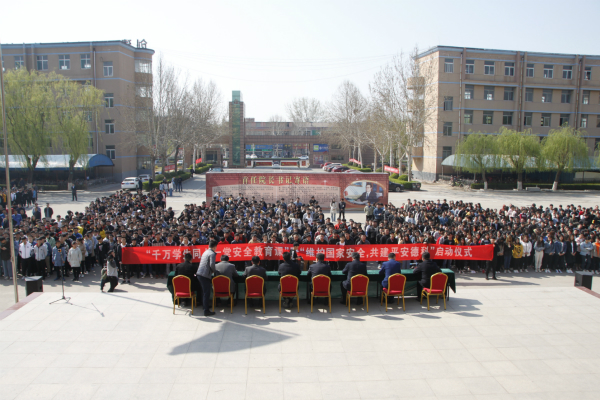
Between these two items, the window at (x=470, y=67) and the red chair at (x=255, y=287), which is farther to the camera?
the window at (x=470, y=67)

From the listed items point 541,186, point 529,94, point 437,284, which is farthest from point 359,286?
point 529,94

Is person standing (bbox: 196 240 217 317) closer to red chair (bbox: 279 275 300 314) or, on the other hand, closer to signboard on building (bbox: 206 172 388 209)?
red chair (bbox: 279 275 300 314)

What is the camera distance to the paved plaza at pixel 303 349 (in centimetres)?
607

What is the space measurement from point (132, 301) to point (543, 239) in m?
13.3

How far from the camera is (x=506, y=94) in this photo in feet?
157

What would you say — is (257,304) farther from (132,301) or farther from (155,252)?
(155,252)

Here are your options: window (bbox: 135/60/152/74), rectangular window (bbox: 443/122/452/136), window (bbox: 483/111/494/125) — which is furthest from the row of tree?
window (bbox: 135/60/152/74)

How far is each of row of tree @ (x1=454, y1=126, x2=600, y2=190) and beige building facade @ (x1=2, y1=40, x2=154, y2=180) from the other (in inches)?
1358

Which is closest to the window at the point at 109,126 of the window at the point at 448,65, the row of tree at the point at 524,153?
the row of tree at the point at 524,153

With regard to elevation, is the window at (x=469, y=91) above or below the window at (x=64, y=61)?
below

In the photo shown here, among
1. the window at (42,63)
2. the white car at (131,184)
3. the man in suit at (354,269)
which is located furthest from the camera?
the window at (42,63)

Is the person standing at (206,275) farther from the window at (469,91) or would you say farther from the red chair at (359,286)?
the window at (469,91)

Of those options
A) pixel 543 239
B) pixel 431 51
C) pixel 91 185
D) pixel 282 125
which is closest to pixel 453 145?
pixel 431 51

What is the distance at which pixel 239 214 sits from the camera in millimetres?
16953
